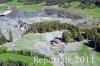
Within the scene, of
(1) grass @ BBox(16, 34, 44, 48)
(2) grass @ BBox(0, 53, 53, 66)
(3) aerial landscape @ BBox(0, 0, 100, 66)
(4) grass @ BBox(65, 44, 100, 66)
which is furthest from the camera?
(1) grass @ BBox(16, 34, 44, 48)

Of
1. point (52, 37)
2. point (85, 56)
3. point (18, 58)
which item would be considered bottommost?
point (18, 58)

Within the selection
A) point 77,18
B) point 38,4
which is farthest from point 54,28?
point 38,4

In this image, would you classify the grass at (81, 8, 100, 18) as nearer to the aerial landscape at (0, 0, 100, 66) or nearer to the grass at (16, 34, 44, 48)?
the aerial landscape at (0, 0, 100, 66)

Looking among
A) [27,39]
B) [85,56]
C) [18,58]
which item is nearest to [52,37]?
[27,39]

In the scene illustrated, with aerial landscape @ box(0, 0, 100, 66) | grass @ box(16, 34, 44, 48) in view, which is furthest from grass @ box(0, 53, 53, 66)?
grass @ box(16, 34, 44, 48)

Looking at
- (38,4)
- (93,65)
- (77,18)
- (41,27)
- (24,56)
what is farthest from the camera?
(38,4)

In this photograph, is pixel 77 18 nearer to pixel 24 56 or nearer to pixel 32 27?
pixel 32 27

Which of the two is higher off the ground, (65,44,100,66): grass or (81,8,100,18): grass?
(65,44,100,66): grass

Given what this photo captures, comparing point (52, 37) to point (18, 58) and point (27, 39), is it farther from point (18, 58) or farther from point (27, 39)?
point (18, 58)
